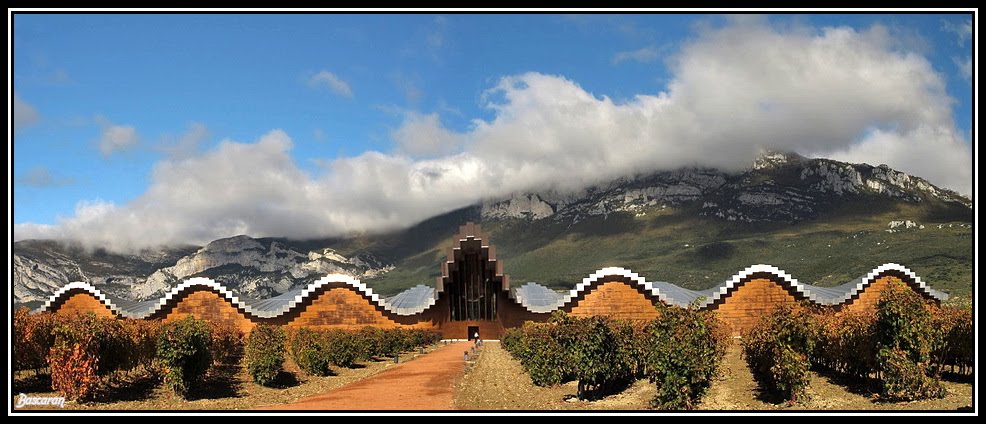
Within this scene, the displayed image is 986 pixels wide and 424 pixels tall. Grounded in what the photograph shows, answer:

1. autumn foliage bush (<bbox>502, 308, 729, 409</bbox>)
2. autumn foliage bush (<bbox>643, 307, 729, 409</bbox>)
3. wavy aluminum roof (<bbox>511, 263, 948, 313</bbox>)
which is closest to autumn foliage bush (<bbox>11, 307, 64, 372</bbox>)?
autumn foliage bush (<bbox>502, 308, 729, 409</bbox>)

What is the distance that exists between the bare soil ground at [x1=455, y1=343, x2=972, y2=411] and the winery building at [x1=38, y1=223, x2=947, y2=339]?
50.7 ft

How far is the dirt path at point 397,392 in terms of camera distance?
19391 millimetres

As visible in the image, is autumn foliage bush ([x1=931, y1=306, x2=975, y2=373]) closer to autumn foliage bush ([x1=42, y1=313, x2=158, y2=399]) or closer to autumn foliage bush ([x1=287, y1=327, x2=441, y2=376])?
autumn foliage bush ([x1=287, y1=327, x2=441, y2=376])

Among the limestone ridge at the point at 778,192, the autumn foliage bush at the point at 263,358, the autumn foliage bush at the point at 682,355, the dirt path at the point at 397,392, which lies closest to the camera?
the autumn foliage bush at the point at 682,355

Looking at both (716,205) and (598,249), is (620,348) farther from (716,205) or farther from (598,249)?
(716,205)

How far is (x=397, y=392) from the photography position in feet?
72.6

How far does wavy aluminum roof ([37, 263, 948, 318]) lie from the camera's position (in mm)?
40938

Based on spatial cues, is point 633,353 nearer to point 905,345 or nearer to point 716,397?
point 716,397

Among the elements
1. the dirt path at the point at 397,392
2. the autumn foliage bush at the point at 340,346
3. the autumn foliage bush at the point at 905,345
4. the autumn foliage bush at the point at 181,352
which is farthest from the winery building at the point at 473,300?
the autumn foliage bush at the point at 181,352

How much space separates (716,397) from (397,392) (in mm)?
9815

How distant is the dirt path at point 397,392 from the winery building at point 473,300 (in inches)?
588

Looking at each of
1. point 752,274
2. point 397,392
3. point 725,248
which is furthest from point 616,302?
point 725,248

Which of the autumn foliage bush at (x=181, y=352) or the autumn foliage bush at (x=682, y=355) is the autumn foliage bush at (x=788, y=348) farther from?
the autumn foliage bush at (x=181, y=352)
